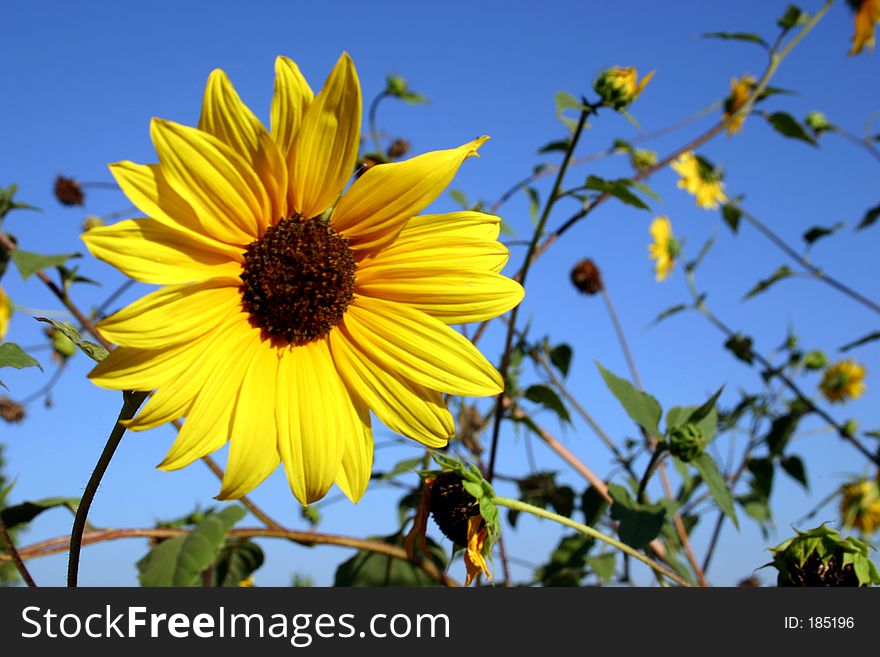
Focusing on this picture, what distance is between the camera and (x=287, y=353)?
3.30 ft

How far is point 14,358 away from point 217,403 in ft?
0.68

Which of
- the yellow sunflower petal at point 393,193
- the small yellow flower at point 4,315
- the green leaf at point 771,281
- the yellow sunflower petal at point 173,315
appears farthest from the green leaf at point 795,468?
the small yellow flower at point 4,315

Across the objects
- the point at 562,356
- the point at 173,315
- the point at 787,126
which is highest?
the point at 787,126

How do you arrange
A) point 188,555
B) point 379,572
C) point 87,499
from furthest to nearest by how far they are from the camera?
1. point 379,572
2. point 188,555
3. point 87,499

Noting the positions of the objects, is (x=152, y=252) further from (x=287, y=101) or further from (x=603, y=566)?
(x=603, y=566)

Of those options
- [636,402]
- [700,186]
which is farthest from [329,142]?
[700,186]

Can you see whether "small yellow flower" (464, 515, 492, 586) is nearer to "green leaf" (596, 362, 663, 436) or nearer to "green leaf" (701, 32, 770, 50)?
"green leaf" (596, 362, 663, 436)

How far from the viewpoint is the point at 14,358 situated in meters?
0.84

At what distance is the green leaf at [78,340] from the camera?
2.45ft

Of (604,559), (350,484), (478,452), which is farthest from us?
(478,452)

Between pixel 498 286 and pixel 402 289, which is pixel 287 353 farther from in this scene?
pixel 498 286

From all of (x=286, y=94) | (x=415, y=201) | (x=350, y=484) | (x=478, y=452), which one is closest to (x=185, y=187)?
(x=286, y=94)

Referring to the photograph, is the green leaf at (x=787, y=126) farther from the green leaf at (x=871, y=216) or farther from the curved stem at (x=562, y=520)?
the curved stem at (x=562, y=520)

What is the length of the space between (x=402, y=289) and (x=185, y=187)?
0.99 feet
